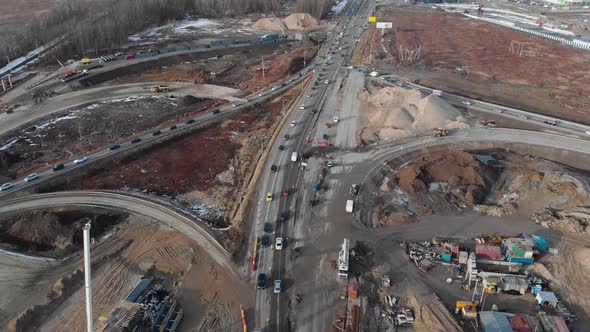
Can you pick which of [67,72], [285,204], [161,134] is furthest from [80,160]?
[67,72]

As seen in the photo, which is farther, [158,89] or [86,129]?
[158,89]

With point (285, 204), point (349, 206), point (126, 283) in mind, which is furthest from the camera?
point (285, 204)

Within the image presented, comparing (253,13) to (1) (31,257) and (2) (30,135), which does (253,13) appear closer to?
(2) (30,135)

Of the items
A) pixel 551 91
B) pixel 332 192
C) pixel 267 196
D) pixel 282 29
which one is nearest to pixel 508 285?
pixel 332 192

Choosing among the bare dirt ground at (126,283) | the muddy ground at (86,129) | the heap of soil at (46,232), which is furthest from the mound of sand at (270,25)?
the bare dirt ground at (126,283)

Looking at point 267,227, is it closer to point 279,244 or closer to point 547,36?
point 279,244

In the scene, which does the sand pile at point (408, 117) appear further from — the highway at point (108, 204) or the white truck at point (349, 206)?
the highway at point (108, 204)
